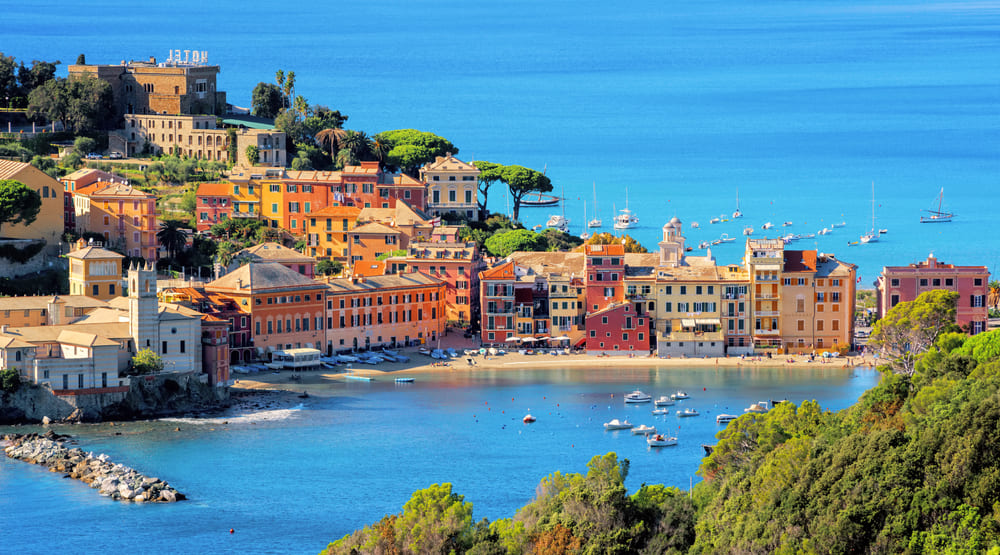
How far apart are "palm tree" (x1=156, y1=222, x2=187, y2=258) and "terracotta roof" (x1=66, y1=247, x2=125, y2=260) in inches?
340

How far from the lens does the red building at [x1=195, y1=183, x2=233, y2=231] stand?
88.8 meters

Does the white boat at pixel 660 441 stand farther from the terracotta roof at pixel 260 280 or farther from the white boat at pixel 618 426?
the terracotta roof at pixel 260 280

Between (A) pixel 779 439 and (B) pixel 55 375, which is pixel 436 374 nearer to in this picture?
(B) pixel 55 375

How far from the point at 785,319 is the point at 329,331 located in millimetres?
18209

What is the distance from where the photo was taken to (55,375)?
63.9m

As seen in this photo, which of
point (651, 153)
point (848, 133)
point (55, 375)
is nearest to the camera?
point (55, 375)

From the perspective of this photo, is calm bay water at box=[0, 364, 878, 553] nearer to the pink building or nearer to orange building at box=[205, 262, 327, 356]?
orange building at box=[205, 262, 327, 356]

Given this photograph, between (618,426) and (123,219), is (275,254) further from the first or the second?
(618,426)

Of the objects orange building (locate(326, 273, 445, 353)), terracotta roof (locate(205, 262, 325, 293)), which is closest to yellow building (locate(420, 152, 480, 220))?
orange building (locate(326, 273, 445, 353))

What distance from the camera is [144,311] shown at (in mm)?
66125

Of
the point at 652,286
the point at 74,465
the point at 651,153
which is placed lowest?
the point at 74,465

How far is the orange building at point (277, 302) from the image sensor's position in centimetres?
7412

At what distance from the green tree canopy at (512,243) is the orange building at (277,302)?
46.4 feet

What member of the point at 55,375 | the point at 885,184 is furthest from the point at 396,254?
the point at 885,184
